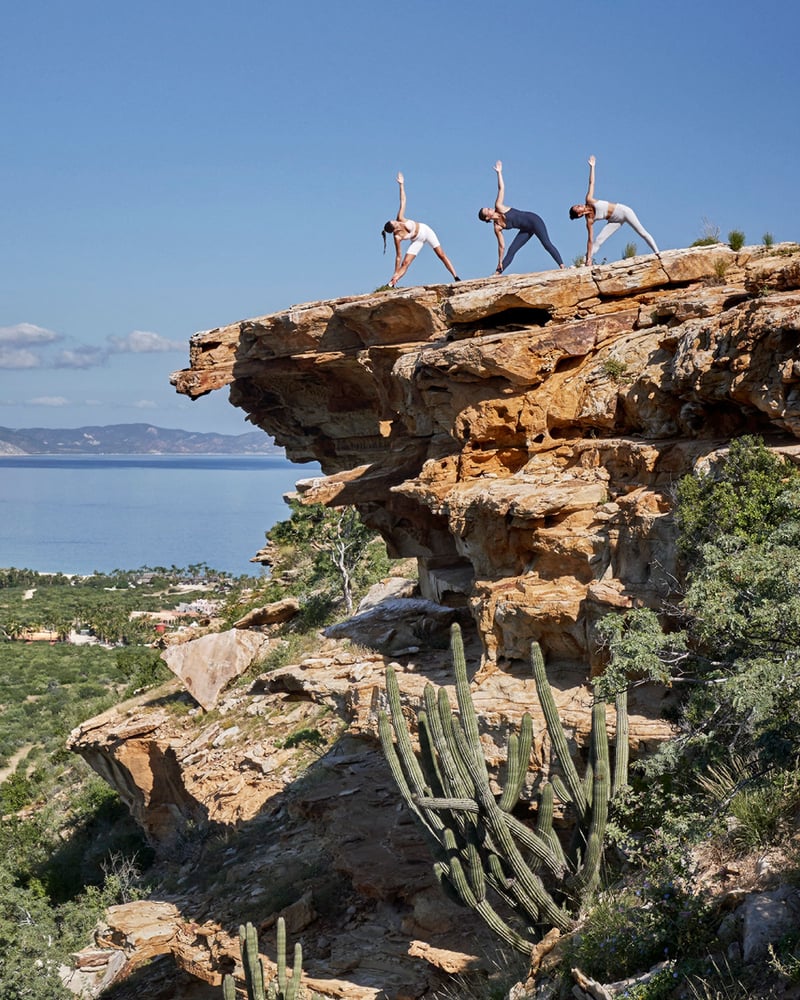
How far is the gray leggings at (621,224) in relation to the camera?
15609 mm

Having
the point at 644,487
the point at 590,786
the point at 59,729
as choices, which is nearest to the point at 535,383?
the point at 644,487

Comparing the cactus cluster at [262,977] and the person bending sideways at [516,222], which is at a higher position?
the person bending sideways at [516,222]

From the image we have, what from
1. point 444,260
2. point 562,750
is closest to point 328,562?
point 444,260

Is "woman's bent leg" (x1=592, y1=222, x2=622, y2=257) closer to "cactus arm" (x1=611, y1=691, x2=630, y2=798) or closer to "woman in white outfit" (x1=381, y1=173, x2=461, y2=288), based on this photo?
"woman in white outfit" (x1=381, y1=173, x2=461, y2=288)

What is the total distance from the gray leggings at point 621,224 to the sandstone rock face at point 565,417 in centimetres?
62

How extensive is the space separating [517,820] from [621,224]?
10.4 m

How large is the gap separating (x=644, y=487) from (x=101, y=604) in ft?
219

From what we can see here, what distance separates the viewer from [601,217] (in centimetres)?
1606

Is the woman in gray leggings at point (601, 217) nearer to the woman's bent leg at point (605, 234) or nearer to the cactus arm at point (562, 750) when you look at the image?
the woman's bent leg at point (605, 234)

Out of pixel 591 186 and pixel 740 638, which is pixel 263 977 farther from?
pixel 591 186

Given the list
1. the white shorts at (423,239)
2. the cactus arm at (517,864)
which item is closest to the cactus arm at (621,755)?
the cactus arm at (517,864)

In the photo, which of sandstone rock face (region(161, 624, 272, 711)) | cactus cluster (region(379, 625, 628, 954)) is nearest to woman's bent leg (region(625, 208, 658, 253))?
cactus cluster (region(379, 625, 628, 954))

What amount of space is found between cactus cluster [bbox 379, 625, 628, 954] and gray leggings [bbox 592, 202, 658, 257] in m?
8.46

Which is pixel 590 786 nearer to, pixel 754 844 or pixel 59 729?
pixel 754 844
